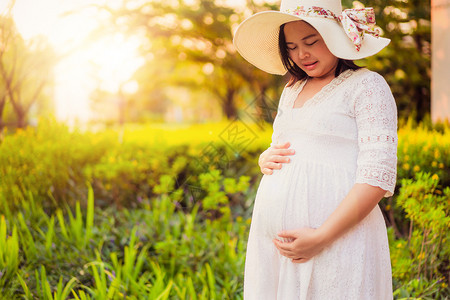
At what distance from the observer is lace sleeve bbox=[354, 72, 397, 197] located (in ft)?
4.44

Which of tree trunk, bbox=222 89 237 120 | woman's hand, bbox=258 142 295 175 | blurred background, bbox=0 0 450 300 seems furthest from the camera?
tree trunk, bbox=222 89 237 120

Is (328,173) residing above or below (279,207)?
above

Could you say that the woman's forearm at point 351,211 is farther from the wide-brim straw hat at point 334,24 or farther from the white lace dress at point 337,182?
the wide-brim straw hat at point 334,24

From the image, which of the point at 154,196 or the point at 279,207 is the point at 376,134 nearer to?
the point at 279,207

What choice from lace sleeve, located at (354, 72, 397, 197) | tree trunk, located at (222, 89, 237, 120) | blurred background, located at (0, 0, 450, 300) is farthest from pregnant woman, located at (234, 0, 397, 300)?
tree trunk, located at (222, 89, 237, 120)

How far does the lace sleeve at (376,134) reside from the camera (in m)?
1.35

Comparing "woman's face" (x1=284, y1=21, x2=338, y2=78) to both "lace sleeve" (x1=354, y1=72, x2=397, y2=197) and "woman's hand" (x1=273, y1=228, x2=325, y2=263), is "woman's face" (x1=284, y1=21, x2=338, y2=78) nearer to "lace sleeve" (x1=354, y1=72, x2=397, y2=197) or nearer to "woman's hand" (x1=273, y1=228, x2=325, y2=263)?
"lace sleeve" (x1=354, y1=72, x2=397, y2=197)

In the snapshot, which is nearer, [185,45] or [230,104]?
[185,45]

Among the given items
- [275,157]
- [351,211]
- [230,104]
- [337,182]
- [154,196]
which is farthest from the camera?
[230,104]

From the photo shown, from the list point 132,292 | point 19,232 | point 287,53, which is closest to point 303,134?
point 287,53

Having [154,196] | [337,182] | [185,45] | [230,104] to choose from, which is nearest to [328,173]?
[337,182]

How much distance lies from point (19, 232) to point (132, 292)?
1136mm

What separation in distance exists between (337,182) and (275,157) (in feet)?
0.85

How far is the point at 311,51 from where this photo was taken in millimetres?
1546
